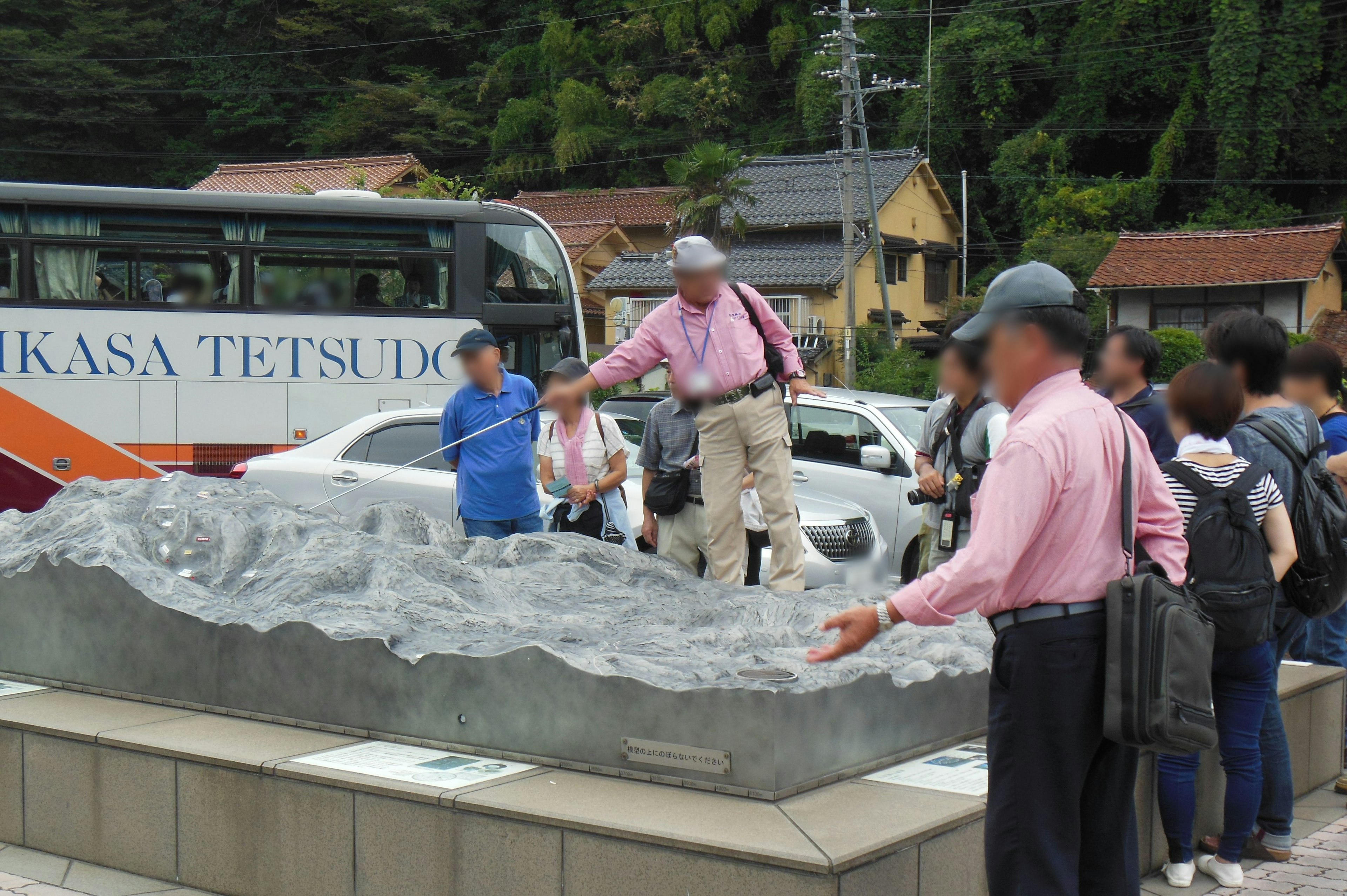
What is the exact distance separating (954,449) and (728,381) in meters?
0.99

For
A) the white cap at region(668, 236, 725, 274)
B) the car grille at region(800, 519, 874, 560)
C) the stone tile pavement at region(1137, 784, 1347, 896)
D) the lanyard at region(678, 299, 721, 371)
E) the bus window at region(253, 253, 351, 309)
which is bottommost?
the stone tile pavement at region(1137, 784, 1347, 896)

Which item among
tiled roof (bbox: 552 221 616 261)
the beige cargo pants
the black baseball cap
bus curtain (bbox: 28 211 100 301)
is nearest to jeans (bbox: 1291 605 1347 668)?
the beige cargo pants

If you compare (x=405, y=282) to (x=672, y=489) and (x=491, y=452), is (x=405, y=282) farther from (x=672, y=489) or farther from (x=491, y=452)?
(x=672, y=489)

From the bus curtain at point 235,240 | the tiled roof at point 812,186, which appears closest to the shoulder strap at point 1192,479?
the bus curtain at point 235,240

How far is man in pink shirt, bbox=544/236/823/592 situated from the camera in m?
4.85

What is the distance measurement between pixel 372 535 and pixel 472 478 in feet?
2.62

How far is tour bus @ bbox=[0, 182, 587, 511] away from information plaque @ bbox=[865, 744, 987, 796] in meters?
9.36

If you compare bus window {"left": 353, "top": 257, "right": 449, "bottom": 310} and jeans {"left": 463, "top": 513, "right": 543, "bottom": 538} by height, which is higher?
bus window {"left": 353, "top": 257, "right": 449, "bottom": 310}

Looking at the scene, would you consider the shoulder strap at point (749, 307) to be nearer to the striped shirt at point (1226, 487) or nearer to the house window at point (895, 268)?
the striped shirt at point (1226, 487)

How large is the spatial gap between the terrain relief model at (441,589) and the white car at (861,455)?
4.30 metres

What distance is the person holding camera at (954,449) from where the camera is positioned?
15.1ft

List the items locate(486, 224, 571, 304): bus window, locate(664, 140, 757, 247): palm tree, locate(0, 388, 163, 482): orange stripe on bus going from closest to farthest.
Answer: locate(0, 388, 163, 482): orange stripe on bus → locate(486, 224, 571, 304): bus window → locate(664, 140, 757, 247): palm tree

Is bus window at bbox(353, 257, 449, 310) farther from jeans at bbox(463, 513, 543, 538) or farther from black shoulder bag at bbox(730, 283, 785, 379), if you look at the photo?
black shoulder bag at bbox(730, 283, 785, 379)

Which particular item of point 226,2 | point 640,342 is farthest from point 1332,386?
point 226,2
